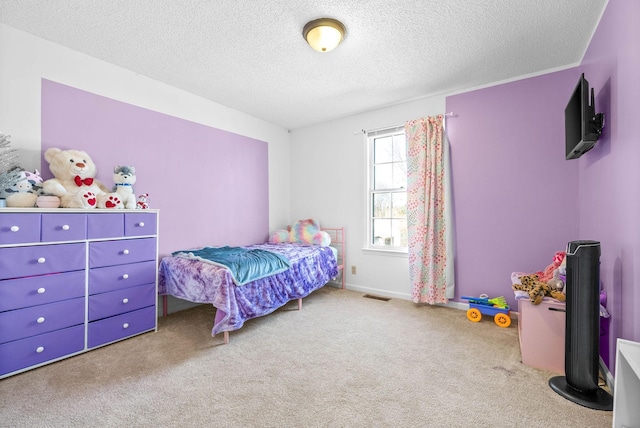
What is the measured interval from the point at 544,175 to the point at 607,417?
2.08 m

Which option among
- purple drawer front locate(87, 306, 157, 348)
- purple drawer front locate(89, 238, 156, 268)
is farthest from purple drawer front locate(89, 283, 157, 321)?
purple drawer front locate(89, 238, 156, 268)

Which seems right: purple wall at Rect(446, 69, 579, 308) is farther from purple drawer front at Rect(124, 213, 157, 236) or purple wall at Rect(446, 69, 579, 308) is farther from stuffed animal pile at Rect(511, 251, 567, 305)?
purple drawer front at Rect(124, 213, 157, 236)

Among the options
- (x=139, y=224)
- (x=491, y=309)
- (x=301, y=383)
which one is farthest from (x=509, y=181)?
(x=139, y=224)

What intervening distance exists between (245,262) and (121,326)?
1.17m

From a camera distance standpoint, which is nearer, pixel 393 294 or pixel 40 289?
pixel 40 289

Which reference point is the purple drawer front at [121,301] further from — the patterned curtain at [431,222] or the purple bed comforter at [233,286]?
the patterned curtain at [431,222]

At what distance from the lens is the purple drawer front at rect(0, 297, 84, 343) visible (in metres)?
1.85

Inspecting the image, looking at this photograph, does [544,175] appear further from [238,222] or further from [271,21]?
[238,222]

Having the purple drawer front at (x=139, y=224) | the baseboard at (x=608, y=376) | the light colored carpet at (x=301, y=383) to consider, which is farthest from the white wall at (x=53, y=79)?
the baseboard at (x=608, y=376)

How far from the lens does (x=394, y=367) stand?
2006mm

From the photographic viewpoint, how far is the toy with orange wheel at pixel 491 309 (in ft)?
8.88

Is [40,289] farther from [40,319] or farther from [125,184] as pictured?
[125,184]

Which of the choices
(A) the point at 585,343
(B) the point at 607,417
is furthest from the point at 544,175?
(B) the point at 607,417

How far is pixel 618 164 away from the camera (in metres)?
1.73
